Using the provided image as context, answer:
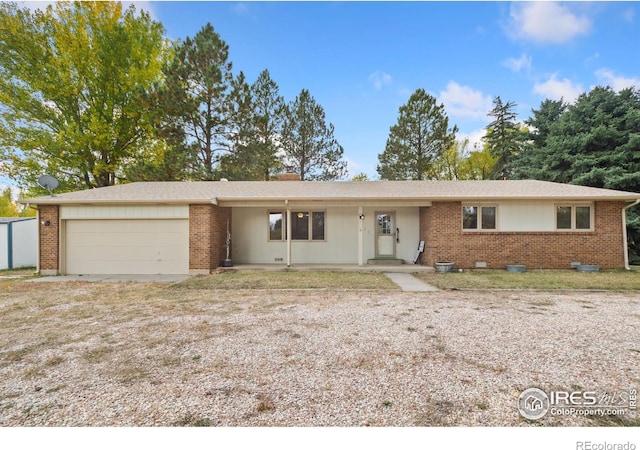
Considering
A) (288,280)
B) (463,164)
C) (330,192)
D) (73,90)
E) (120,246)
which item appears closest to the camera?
(288,280)

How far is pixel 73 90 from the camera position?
16859 millimetres

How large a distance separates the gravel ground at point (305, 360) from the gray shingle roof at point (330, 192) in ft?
15.6

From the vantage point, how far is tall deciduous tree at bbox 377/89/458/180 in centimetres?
2045

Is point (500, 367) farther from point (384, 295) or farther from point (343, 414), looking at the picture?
point (384, 295)

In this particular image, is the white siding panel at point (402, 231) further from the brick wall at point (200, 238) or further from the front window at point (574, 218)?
the brick wall at point (200, 238)

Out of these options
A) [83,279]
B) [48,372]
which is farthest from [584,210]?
[83,279]

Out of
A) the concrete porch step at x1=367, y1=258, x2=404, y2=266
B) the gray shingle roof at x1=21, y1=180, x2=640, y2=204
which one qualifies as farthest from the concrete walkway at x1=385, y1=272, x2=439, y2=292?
the gray shingle roof at x1=21, y1=180, x2=640, y2=204

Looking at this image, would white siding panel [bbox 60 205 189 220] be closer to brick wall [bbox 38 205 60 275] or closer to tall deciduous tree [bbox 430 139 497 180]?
brick wall [bbox 38 205 60 275]

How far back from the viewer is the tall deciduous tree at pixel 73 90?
53.1ft

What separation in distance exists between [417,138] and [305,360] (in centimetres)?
2077

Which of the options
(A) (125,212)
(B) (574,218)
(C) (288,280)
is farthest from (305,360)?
(B) (574,218)

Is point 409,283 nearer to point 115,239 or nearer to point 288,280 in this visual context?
point 288,280

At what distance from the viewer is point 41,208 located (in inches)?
381

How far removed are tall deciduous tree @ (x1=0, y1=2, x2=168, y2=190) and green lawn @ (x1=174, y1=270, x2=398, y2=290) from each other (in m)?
12.7
